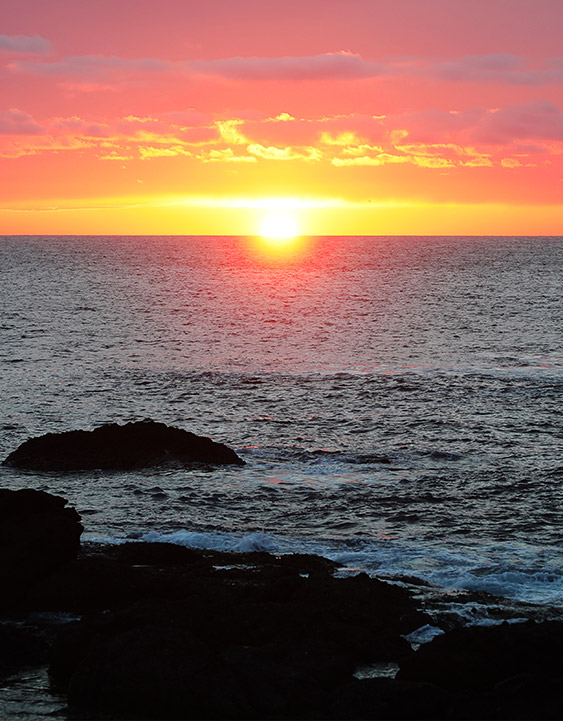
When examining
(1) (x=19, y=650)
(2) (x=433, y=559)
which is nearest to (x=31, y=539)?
(1) (x=19, y=650)

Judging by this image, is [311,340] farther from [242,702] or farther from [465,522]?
[242,702]

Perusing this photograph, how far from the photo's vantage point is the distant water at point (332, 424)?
19297mm

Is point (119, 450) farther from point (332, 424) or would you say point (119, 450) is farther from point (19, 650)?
point (19, 650)

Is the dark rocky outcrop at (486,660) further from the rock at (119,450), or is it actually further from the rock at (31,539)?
the rock at (119,450)

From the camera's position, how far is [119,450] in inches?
1043

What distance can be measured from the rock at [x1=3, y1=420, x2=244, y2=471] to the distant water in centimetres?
82

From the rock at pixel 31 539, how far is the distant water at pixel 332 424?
3.49 meters

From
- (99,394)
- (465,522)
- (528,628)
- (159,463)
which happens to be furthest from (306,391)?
(528,628)

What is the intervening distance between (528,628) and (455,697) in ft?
6.62

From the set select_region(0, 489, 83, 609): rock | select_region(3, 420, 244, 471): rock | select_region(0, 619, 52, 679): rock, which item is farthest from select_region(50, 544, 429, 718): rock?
select_region(3, 420, 244, 471): rock

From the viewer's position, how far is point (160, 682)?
1057 centimetres

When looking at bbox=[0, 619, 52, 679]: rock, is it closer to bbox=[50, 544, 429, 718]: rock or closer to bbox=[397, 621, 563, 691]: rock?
bbox=[50, 544, 429, 718]: rock

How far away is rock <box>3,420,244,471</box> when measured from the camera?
25.9 meters

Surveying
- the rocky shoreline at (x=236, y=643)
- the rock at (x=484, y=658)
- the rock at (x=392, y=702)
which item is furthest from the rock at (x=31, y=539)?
the rock at (x=484, y=658)
